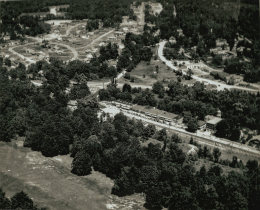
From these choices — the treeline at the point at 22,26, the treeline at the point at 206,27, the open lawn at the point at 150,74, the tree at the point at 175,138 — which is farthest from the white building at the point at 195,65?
the treeline at the point at 22,26

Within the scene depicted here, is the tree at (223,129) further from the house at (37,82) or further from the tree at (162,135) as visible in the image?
the house at (37,82)

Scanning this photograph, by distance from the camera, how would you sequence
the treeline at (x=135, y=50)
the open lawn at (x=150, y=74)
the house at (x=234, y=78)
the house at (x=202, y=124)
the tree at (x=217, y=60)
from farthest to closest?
the tree at (x=217, y=60), the treeline at (x=135, y=50), the open lawn at (x=150, y=74), the house at (x=234, y=78), the house at (x=202, y=124)

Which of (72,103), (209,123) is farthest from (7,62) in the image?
(209,123)

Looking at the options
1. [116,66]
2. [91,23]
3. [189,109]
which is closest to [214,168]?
[189,109]

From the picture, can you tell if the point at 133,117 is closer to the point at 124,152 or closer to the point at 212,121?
the point at 212,121

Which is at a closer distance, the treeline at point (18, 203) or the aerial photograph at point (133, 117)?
the treeline at point (18, 203)

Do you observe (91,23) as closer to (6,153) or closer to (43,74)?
(43,74)
